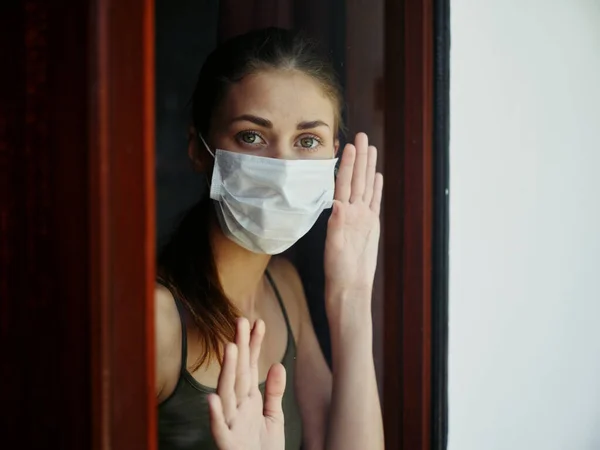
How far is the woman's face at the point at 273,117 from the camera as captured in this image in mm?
813

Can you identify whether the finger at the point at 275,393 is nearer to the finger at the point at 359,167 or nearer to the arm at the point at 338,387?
the arm at the point at 338,387

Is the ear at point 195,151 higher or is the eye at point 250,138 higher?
the eye at point 250,138

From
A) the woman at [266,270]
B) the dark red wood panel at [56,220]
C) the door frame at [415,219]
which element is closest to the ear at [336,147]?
the woman at [266,270]

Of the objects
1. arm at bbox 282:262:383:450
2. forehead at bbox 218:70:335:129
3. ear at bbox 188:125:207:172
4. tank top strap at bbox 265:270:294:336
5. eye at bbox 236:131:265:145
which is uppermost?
forehead at bbox 218:70:335:129

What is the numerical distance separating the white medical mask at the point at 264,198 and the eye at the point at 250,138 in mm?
20

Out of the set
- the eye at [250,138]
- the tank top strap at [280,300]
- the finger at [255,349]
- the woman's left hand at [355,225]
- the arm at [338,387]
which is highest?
the eye at [250,138]

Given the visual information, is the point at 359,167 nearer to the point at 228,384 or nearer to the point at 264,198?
the point at 264,198

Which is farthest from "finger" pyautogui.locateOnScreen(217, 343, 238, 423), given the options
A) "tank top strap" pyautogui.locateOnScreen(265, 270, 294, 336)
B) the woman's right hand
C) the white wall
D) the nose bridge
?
the white wall

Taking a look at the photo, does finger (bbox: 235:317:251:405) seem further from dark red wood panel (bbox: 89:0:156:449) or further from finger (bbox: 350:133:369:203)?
finger (bbox: 350:133:369:203)

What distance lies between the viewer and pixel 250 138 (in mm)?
826

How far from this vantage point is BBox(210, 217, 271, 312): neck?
814 millimetres

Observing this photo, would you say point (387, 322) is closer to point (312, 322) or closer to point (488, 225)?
point (312, 322)

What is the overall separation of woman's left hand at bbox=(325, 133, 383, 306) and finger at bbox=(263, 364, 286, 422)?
0.17 metres

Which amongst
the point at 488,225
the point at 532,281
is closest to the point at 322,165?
the point at 488,225
